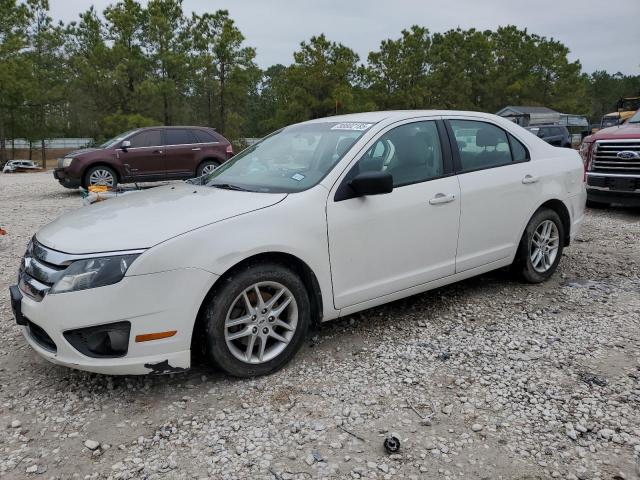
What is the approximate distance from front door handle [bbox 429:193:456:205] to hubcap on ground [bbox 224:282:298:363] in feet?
4.37

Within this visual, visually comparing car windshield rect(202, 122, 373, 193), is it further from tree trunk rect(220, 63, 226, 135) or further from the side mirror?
tree trunk rect(220, 63, 226, 135)

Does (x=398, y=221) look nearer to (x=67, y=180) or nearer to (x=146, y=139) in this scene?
(x=146, y=139)

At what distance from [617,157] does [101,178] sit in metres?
10.5

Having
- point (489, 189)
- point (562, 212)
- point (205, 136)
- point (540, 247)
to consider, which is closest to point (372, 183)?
point (489, 189)

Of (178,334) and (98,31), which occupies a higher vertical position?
(98,31)

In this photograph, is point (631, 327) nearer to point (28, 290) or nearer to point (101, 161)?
point (28, 290)

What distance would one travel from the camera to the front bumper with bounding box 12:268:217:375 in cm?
274

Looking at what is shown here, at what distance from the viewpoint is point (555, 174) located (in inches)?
190

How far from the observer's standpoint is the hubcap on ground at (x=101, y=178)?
12147 millimetres

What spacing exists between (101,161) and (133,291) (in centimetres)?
1055

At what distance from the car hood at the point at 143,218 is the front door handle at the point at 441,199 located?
1.17 m

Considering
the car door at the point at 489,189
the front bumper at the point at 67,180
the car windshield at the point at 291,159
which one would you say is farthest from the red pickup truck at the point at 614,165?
the front bumper at the point at 67,180

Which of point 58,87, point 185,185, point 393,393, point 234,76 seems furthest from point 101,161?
point 58,87

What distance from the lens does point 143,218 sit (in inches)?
124
